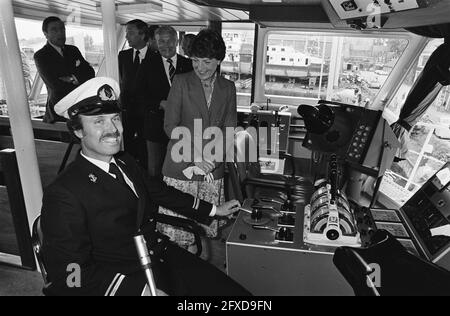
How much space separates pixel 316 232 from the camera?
154 centimetres

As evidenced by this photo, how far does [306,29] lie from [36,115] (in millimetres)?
3987

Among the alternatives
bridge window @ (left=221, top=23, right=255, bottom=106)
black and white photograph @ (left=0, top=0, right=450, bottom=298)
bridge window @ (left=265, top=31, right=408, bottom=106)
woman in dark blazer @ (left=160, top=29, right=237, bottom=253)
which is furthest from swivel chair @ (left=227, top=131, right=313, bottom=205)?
bridge window @ (left=221, top=23, right=255, bottom=106)

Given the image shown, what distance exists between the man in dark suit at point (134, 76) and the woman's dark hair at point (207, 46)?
1.35 metres

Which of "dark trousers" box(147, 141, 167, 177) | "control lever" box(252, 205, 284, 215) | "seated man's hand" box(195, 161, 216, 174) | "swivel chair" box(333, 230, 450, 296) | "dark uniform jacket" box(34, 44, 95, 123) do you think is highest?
"dark uniform jacket" box(34, 44, 95, 123)

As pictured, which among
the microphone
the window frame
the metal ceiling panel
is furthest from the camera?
the window frame

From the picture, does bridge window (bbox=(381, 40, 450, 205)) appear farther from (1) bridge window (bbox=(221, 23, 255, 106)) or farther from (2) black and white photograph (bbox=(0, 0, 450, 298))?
(1) bridge window (bbox=(221, 23, 255, 106))

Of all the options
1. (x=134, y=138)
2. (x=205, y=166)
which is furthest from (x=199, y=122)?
(x=134, y=138)

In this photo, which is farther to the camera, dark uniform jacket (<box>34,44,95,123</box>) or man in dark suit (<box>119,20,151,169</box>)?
man in dark suit (<box>119,20,151,169</box>)

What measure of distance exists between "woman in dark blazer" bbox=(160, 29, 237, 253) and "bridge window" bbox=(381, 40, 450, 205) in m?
2.09

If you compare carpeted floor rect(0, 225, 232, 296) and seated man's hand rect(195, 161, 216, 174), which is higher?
seated man's hand rect(195, 161, 216, 174)

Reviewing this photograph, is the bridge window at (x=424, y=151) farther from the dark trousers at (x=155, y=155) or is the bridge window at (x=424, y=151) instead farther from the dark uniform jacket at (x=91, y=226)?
the dark uniform jacket at (x=91, y=226)

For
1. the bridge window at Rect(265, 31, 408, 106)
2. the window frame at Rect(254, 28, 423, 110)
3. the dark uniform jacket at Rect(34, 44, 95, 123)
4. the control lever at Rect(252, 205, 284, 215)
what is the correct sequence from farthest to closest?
the bridge window at Rect(265, 31, 408, 106) → the window frame at Rect(254, 28, 423, 110) → the dark uniform jacket at Rect(34, 44, 95, 123) → the control lever at Rect(252, 205, 284, 215)

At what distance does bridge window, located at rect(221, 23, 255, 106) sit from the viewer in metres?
5.54
